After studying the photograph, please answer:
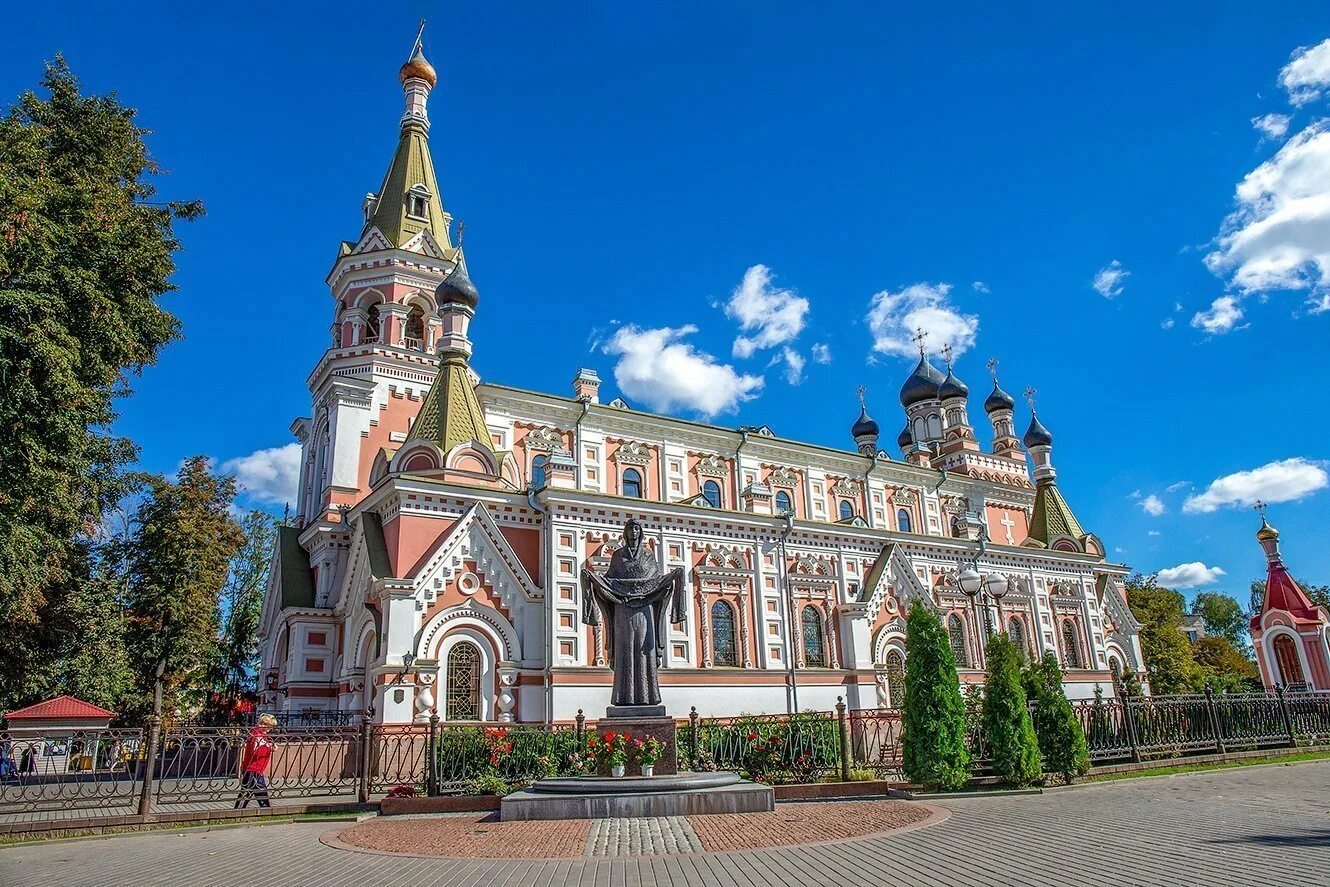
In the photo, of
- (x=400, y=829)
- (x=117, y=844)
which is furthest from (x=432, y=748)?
(x=117, y=844)

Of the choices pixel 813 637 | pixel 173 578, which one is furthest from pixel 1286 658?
pixel 173 578

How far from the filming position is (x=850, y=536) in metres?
25.4

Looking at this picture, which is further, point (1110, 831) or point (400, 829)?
point (400, 829)

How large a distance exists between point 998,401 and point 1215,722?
22.4m

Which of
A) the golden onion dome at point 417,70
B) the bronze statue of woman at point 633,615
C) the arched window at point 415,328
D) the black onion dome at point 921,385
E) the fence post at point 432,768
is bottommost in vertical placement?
the fence post at point 432,768

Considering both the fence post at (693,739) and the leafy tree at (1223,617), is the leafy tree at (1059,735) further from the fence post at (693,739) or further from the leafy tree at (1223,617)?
the leafy tree at (1223,617)

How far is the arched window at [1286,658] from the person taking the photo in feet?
110

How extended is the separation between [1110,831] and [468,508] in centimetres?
1472

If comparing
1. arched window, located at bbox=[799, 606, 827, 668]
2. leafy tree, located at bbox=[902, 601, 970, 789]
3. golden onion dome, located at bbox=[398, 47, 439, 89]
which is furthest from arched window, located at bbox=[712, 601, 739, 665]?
golden onion dome, located at bbox=[398, 47, 439, 89]

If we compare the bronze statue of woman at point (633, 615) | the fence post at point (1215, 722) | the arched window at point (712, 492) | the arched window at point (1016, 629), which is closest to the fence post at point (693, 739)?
the bronze statue of woman at point (633, 615)

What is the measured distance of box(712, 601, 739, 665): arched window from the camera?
73.8ft

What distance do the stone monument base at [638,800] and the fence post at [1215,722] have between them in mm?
12159

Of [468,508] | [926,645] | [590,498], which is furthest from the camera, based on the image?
[590,498]

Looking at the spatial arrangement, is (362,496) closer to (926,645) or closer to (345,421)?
(345,421)
